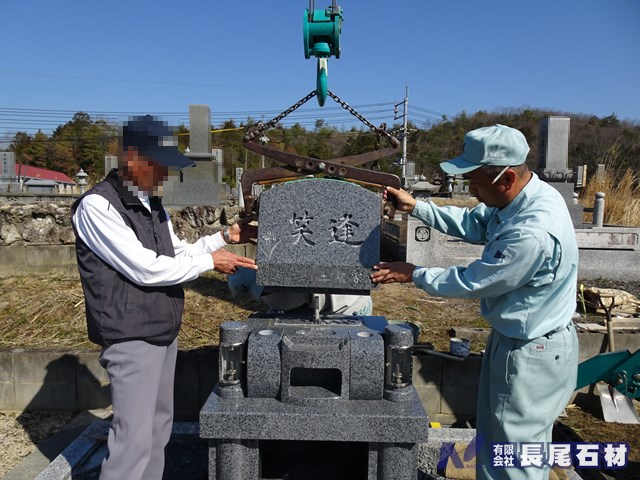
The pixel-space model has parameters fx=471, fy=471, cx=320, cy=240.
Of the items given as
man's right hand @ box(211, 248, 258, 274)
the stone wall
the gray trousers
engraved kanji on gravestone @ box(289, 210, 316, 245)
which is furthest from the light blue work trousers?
the stone wall

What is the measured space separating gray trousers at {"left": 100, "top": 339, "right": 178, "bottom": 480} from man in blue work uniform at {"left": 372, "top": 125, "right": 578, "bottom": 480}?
167 centimetres

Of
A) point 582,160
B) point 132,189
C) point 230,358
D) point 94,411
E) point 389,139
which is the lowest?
point 94,411

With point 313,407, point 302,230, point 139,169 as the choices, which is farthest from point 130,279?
point 313,407

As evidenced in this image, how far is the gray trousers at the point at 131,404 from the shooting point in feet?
8.16

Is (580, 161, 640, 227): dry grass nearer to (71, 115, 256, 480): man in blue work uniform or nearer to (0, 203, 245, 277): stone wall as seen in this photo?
(0, 203, 245, 277): stone wall

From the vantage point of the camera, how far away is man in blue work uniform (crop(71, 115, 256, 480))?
2416mm

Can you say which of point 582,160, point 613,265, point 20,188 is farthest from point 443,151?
point 613,265

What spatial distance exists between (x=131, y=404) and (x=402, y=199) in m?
2.03

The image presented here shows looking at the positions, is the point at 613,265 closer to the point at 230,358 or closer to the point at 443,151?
the point at 230,358

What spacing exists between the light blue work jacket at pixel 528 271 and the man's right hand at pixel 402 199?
722 millimetres

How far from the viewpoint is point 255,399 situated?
8.87 ft

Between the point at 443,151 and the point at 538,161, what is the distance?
1463 inches

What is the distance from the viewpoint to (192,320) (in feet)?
18.9

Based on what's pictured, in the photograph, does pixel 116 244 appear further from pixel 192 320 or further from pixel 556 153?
pixel 556 153
